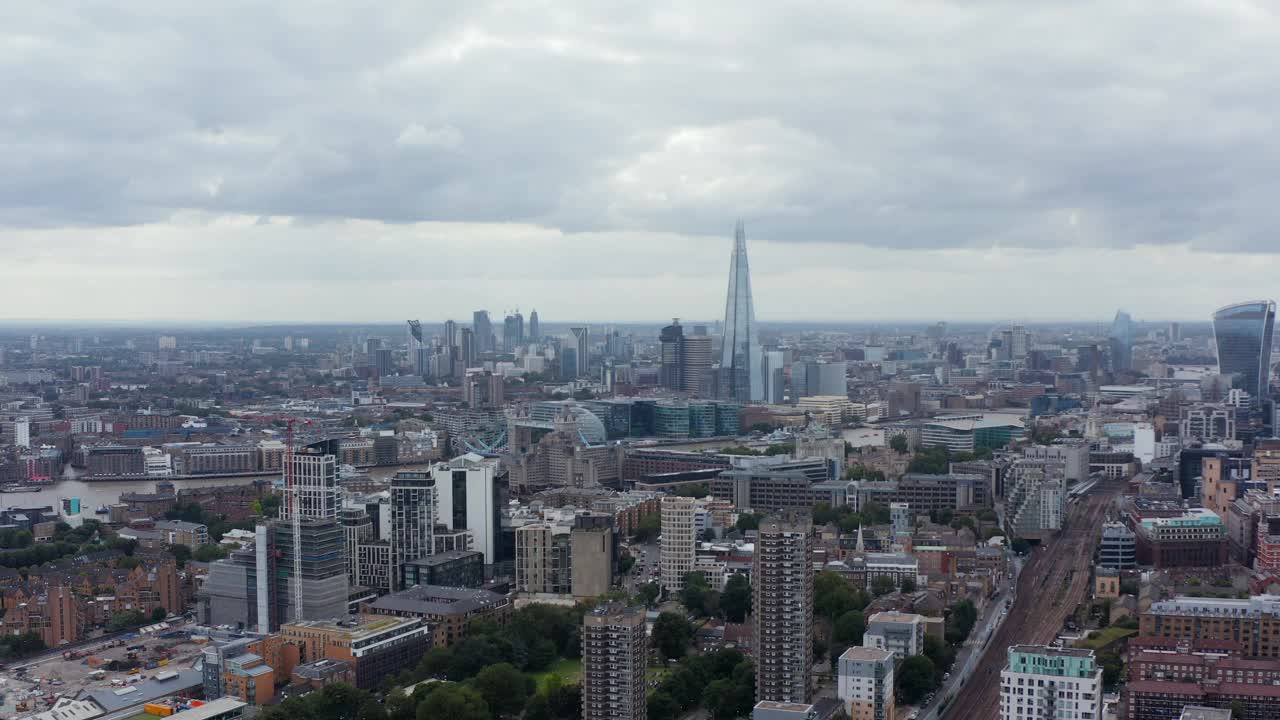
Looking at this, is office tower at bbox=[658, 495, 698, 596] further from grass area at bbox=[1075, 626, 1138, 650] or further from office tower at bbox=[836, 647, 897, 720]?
office tower at bbox=[836, 647, 897, 720]

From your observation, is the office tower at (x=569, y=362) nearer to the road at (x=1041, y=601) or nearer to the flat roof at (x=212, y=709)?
the road at (x=1041, y=601)

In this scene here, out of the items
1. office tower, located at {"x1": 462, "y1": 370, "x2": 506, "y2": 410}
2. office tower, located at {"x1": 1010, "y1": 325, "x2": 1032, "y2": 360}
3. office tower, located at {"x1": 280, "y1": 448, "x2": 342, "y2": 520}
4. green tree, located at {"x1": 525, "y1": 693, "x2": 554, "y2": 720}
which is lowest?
green tree, located at {"x1": 525, "y1": 693, "x2": 554, "y2": 720}

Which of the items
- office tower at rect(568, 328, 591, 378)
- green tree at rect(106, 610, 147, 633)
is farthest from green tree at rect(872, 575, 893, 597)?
office tower at rect(568, 328, 591, 378)

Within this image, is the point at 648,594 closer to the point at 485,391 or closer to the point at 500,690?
the point at 500,690

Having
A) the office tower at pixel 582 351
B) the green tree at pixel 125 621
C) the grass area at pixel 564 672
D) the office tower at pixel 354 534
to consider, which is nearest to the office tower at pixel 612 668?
the grass area at pixel 564 672

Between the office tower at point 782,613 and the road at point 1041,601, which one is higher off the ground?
the office tower at point 782,613

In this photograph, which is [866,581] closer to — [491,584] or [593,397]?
[491,584]
